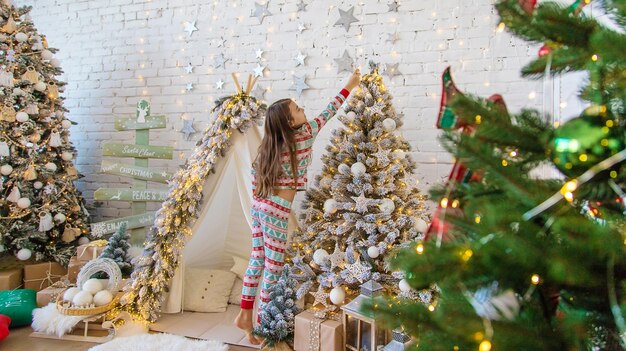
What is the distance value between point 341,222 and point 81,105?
3.63m

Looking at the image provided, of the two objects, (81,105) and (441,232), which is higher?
(81,105)

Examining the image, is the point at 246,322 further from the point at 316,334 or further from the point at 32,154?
the point at 32,154

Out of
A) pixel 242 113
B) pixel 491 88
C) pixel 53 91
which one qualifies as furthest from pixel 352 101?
pixel 53 91

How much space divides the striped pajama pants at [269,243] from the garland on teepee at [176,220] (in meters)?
0.47

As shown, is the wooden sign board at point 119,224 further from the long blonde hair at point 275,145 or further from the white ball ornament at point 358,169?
the white ball ornament at point 358,169

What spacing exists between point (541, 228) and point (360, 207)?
1.85m

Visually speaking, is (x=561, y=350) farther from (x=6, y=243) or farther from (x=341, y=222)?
(x=6, y=243)

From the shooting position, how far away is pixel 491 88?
328 cm

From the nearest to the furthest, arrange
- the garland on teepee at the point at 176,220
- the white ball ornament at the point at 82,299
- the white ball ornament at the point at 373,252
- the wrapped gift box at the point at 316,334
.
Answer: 1. the wrapped gift box at the point at 316,334
2. the white ball ornament at the point at 373,252
3. the white ball ornament at the point at 82,299
4. the garland on teepee at the point at 176,220

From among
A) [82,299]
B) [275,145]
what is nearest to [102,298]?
[82,299]

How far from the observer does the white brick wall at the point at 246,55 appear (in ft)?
11.0

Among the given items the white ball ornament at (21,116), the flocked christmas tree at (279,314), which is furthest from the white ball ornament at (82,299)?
the white ball ornament at (21,116)

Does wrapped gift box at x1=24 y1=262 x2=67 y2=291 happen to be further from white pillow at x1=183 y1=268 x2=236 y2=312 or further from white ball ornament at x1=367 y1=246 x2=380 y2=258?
white ball ornament at x1=367 y1=246 x2=380 y2=258

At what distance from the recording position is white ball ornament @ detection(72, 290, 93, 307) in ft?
8.90
